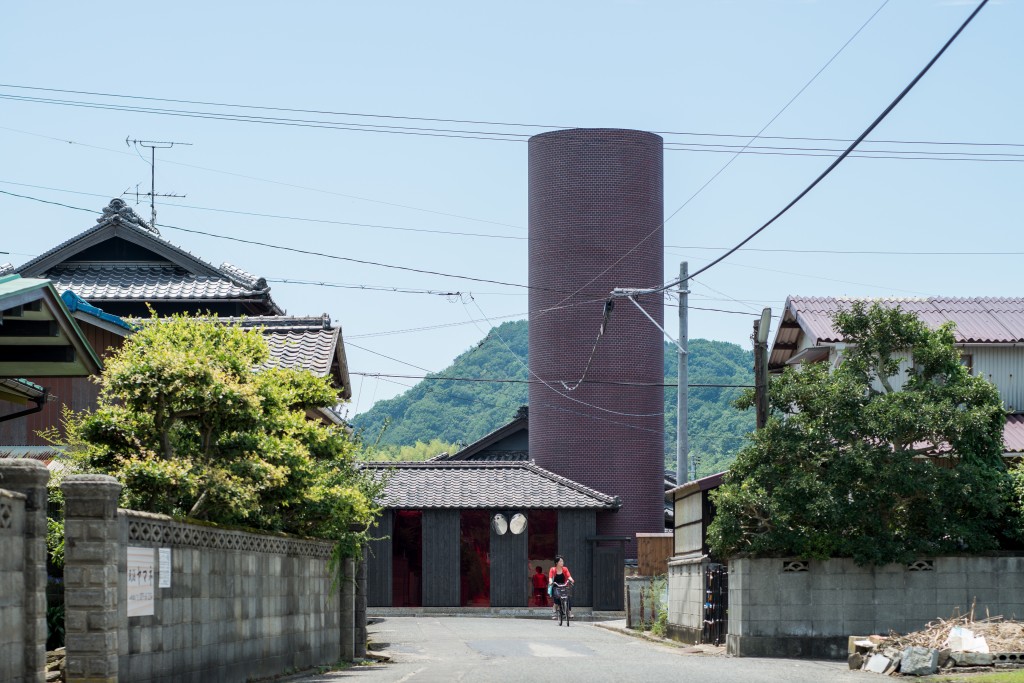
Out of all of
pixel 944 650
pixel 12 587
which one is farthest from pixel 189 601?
pixel 944 650

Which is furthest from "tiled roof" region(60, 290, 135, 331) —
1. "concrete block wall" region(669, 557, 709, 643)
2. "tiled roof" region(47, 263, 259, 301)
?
"tiled roof" region(47, 263, 259, 301)

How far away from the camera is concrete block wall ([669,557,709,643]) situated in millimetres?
24328

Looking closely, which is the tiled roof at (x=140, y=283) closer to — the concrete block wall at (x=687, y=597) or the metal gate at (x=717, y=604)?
the concrete block wall at (x=687, y=597)

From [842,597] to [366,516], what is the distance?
7252 mm

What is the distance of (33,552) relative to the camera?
1030cm

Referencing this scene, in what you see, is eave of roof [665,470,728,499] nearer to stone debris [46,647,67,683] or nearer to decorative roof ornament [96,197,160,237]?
stone debris [46,647,67,683]

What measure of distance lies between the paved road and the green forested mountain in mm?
90009

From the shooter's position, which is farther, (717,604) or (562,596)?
(562,596)

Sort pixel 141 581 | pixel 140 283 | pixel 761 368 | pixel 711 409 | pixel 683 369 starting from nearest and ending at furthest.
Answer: pixel 141 581 → pixel 761 368 → pixel 683 369 → pixel 140 283 → pixel 711 409

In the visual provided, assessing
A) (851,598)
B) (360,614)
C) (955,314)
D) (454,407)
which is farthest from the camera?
(454,407)

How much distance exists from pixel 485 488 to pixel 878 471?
954 inches

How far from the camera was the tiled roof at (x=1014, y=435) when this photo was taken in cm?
2673

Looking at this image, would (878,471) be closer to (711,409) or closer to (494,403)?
(711,409)

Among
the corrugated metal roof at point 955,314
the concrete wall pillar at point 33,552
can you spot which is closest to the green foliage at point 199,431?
the concrete wall pillar at point 33,552
